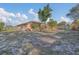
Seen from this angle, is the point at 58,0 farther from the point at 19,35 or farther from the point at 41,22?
the point at 19,35

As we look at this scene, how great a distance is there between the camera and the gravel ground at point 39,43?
136 cm

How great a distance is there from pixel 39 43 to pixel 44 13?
26 centimetres

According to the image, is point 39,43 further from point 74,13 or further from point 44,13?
point 74,13

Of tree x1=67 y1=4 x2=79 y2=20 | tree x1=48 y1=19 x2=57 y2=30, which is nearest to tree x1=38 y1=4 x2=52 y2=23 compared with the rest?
tree x1=48 y1=19 x2=57 y2=30

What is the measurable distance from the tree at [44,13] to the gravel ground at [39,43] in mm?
129

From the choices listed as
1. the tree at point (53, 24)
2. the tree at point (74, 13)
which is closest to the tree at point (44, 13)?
the tree at point (53, 24)

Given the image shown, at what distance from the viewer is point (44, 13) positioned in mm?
1391

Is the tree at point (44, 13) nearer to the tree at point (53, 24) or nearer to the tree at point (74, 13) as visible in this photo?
the tree at point (53, 24)

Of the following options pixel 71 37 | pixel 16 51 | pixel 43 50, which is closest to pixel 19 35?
pixel 16 51

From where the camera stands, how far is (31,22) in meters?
1.38

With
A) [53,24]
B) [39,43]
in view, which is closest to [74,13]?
[53,24]

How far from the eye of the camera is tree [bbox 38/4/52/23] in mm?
1384

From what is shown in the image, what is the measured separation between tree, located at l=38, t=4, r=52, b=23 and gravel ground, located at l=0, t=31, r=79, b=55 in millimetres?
129

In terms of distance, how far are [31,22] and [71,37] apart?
36 centimetres
